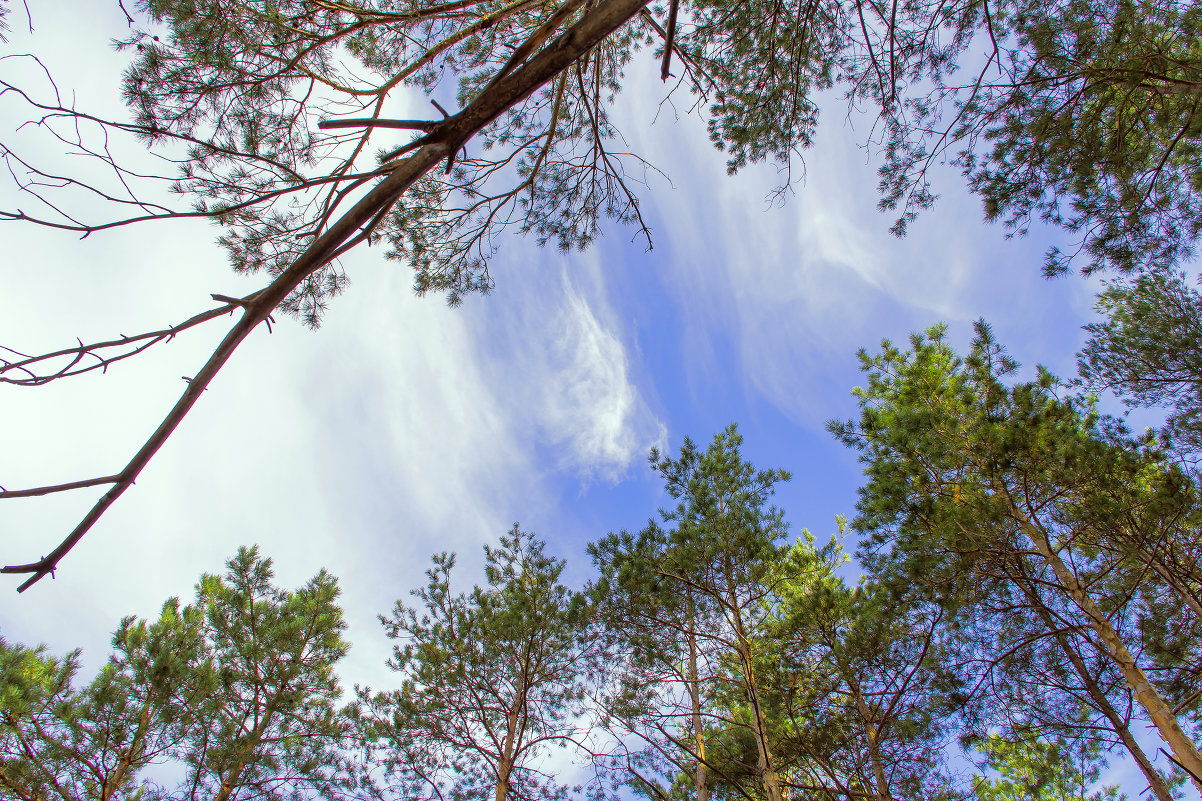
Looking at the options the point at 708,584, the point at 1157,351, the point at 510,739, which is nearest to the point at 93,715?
the point at 510,739

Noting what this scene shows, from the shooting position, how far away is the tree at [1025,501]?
15.8 feet

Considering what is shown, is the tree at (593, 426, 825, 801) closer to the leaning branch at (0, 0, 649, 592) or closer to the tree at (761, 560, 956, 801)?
the tree at (761, 560, 956, 801)

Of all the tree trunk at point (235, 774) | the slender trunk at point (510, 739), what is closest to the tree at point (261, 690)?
the tree trunk at point (235, 774)

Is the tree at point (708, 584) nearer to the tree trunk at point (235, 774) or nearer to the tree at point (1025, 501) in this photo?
the tree at point (1025, 501)

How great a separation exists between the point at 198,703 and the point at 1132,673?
9.86m

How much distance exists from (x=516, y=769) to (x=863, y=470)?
662 centimetres

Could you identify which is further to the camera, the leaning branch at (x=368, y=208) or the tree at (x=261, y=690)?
the tree at (x=261, y=690)

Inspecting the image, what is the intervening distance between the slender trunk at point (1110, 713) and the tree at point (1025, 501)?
0.11 m

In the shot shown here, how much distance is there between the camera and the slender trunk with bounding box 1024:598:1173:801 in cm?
541

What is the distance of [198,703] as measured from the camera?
18.4 ft

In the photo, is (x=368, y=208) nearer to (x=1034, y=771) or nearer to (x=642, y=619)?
(x=642, y=619)

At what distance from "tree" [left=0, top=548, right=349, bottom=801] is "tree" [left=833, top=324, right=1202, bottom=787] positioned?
793 centimetres

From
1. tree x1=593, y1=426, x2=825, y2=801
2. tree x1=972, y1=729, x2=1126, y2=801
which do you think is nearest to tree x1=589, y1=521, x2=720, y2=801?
tree x1=593, y1=426, x2=825, y2=801

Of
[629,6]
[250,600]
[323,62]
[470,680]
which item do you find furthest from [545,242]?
[250,600]
